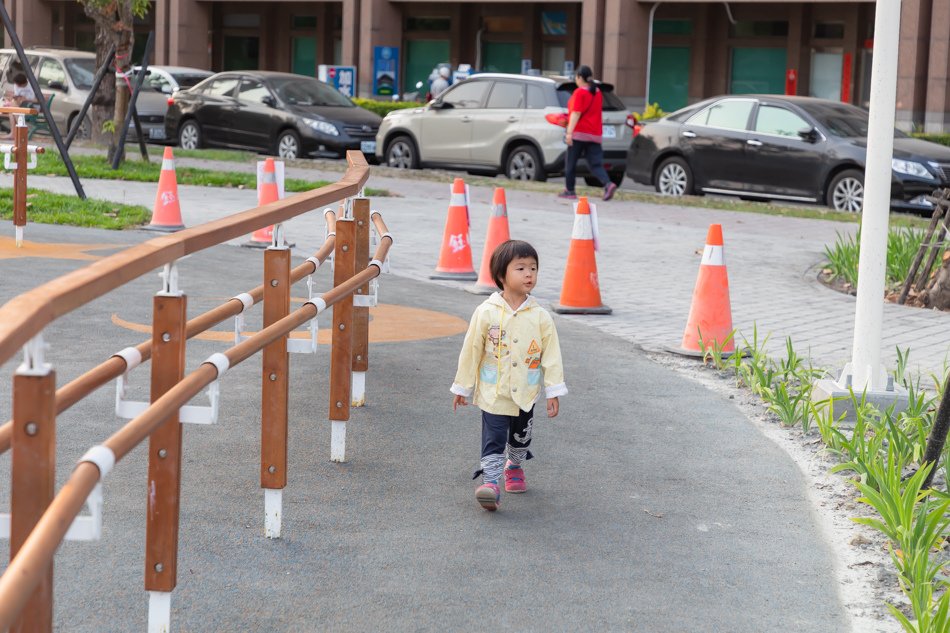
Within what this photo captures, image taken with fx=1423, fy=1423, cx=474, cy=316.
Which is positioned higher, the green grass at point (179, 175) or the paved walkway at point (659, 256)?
the green grass at point (179, 175)

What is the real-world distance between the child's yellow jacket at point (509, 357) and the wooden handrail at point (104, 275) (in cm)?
97

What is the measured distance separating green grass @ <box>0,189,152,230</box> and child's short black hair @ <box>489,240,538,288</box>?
29.2 ft

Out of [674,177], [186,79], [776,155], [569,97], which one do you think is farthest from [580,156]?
[186,79]

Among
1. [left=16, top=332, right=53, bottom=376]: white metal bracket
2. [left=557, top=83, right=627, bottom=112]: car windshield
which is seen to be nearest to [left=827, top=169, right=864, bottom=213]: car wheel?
[left=557, top=83, right=627, bottom=112]: car windshield

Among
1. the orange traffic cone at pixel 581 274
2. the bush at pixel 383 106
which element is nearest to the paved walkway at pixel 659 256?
the orange traffic cone at pixel 581 274

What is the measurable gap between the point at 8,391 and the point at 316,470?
1880 millimetres

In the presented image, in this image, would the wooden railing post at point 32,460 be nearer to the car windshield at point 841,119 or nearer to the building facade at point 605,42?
the car windshield at point 841,119

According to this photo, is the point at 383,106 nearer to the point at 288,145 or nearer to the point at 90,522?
the point at 288,145

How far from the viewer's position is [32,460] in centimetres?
264

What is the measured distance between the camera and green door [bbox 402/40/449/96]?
39469 millimetres

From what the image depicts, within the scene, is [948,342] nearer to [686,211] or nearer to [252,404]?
[252,404]

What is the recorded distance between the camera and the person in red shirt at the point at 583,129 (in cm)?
1822

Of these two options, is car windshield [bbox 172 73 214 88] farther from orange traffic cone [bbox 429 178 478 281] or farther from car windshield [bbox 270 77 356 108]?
orange traffic cone [bbox 429 178 478 281]

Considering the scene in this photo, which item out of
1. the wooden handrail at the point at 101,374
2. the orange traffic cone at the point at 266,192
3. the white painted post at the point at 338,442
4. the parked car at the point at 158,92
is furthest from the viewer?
the parked car at the point at 158,92
